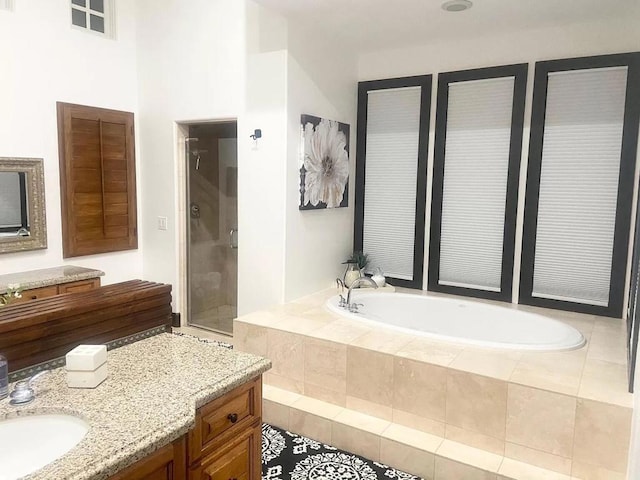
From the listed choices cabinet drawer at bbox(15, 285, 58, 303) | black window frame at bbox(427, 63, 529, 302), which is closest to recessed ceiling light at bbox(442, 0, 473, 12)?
black window frame at bbox(427, 63, 529, 302)

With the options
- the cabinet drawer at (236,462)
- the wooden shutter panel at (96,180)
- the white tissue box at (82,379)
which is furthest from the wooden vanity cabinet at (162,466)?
the wooden shutter panel at (96,180)

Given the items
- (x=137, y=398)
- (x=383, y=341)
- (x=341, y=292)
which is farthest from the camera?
(x=341, y=292)

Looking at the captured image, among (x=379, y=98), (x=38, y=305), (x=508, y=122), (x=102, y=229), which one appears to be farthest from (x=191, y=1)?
(x=38, y=305)

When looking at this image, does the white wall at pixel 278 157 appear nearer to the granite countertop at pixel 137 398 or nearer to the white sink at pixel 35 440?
the granite countertop at pixel 137 398

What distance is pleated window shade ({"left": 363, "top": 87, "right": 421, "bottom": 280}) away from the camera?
14.2ft

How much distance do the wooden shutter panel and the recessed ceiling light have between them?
124 inches

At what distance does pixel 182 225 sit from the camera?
4633 mm

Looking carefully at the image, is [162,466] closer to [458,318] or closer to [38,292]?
[38,292]

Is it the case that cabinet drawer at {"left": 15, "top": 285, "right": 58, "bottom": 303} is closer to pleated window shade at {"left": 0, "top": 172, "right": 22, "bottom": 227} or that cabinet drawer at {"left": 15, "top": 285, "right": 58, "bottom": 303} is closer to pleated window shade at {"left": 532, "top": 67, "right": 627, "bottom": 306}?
pleated window shade at {"left": 0, "top": 172, "right": 22, "bottom": 227}

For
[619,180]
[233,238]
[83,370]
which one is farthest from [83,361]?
[619,180]

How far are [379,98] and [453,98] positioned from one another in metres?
0.69

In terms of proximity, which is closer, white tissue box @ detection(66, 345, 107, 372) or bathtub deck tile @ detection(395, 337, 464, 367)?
white tissue box @ detection(66, 345, 107, 372)

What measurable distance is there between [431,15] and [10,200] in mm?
3636

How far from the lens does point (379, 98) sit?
4438mm
